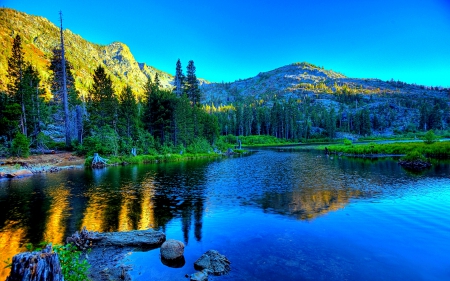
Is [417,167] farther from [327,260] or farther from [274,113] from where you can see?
[274,113]

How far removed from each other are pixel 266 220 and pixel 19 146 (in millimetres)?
40525

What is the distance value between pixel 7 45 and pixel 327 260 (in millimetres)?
206496

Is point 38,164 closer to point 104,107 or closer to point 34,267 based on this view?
point 104,107

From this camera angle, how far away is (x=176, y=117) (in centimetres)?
6231

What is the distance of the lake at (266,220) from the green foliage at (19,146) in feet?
38.0

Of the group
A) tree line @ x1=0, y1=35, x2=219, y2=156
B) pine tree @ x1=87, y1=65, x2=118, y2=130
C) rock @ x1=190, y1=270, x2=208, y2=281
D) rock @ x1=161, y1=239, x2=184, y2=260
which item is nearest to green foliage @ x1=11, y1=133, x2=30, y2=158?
tree line @ x1=0, y1=35, x2=219, y2=156

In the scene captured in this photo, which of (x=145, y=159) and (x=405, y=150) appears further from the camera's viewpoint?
(x=405, y=150)

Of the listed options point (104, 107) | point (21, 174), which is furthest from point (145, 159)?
point (21, 174)

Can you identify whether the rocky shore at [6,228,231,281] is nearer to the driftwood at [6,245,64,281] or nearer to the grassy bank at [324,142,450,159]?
the driftwood at [6,245,64,281]

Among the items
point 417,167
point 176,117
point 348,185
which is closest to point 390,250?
point 348,185

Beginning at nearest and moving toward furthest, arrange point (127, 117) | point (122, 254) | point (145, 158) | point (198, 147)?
point (122, 254), point (145, 158), point (127, 117), point (198, 147)

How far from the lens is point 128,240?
1209cm

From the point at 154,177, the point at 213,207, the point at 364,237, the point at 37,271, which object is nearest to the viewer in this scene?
the point at 37,271

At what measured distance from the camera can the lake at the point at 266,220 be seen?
398 inches
